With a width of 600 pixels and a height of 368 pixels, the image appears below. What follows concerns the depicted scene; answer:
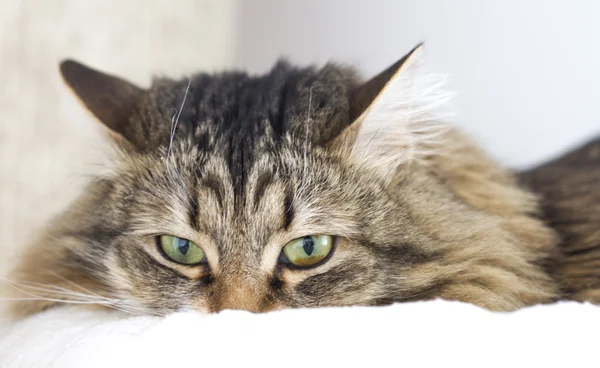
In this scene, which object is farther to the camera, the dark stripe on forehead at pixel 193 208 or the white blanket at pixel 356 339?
the dark stripe on forehead at pixel 193 208

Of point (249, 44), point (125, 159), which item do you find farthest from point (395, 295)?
point (249, 44)

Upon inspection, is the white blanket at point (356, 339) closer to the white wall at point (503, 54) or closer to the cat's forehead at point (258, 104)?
the cat's forehead at point (258, 104)

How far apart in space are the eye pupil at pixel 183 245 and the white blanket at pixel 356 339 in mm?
218

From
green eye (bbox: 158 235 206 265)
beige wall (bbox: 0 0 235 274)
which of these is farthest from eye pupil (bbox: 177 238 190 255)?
beige wall (bbox: 0 0 235 274)

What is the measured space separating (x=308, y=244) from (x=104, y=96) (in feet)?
1.80

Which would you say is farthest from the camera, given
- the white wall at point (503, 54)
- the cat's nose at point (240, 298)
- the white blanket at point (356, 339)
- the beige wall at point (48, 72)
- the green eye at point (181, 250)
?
the beige wall at point (48, 72)

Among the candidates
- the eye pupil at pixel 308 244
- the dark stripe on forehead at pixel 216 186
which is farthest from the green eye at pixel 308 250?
the dark stripe on forehead at pixel 216 186

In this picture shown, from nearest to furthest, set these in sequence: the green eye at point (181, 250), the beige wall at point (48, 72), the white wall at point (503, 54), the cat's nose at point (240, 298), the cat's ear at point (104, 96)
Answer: the cat's nose at point (240, 298)
the green eye at point (181, 250)
the cat's ear at point (104, 96)
the white wall at point (503, 54)
the beige wall at point (48, 72)

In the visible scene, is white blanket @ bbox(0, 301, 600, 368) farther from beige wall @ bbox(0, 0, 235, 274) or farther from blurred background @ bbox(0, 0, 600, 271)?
beige wall @ bbox(0, 0, 235, 274)

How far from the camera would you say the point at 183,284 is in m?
1.09

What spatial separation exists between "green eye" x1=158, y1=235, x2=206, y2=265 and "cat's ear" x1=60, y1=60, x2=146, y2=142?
0.23 metres

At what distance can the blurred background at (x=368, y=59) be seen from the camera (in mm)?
1748

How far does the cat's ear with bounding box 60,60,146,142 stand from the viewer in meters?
1.21

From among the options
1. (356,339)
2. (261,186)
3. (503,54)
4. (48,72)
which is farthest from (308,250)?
(48,72)
